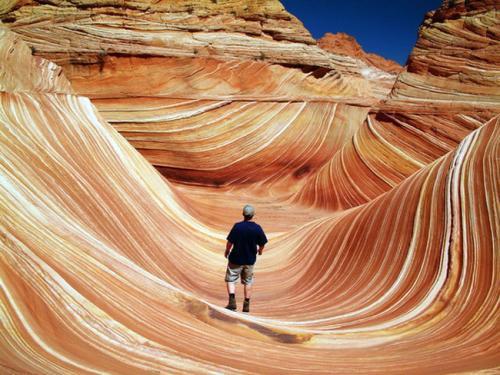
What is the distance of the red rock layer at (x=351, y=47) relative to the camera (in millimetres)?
33431

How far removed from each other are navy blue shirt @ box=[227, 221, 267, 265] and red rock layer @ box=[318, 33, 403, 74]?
2963 centimetres

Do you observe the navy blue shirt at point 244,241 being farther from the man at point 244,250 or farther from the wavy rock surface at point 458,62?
the wavy rock surface at point 458,62

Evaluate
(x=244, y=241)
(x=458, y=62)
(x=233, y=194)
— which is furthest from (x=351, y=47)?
(x=244, y=241)

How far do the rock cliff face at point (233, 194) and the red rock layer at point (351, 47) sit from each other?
20.1 m

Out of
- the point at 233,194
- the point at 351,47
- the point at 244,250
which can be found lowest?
the point at 244,250

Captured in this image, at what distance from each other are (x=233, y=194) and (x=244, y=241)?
22.0 ft

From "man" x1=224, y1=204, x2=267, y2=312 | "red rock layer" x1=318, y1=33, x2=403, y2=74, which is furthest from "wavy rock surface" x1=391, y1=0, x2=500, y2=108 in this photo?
"red rock layer" x1=318, y1=33, x2=403, y2=74

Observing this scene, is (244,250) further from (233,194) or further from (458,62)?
(458,62)

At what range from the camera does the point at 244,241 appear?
4.74 metres

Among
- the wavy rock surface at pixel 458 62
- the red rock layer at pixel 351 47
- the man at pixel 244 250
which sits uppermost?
the red rock layer at pixel 351 47

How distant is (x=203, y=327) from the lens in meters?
3.75

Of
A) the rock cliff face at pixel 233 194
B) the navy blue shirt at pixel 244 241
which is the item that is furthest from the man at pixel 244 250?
the rock cliff face at pixel 233 194

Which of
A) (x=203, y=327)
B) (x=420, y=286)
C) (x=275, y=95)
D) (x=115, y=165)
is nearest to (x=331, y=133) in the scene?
(x=275, y=95)

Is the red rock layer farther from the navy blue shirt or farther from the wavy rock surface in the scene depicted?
the navy blue shirt
